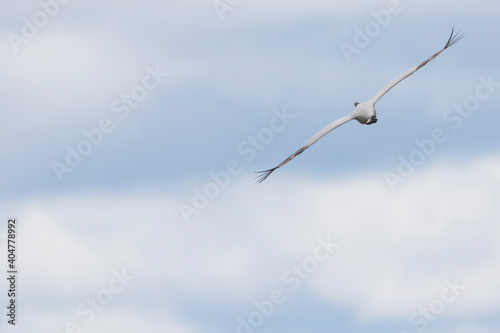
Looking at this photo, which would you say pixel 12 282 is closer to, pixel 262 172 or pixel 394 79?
pixel 262 172

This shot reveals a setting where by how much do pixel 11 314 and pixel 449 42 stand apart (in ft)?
97.0

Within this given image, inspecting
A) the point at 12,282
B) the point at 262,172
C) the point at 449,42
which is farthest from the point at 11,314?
the point at 449,42

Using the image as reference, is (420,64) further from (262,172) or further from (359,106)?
(262,172)

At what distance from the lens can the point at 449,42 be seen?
248 ft

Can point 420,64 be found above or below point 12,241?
below

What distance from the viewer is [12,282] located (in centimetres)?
7869

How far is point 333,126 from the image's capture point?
72.6 meters

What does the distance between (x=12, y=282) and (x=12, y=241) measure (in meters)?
2.44

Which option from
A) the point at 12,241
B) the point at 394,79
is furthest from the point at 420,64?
the point at 12,241

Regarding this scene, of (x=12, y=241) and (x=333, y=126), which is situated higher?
(x=12, y=241)

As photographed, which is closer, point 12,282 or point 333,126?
point 333,126

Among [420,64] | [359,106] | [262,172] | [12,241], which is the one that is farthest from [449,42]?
[12,241]

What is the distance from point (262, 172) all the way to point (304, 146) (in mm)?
2982

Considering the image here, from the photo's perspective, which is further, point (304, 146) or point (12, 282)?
point (12, 282)
